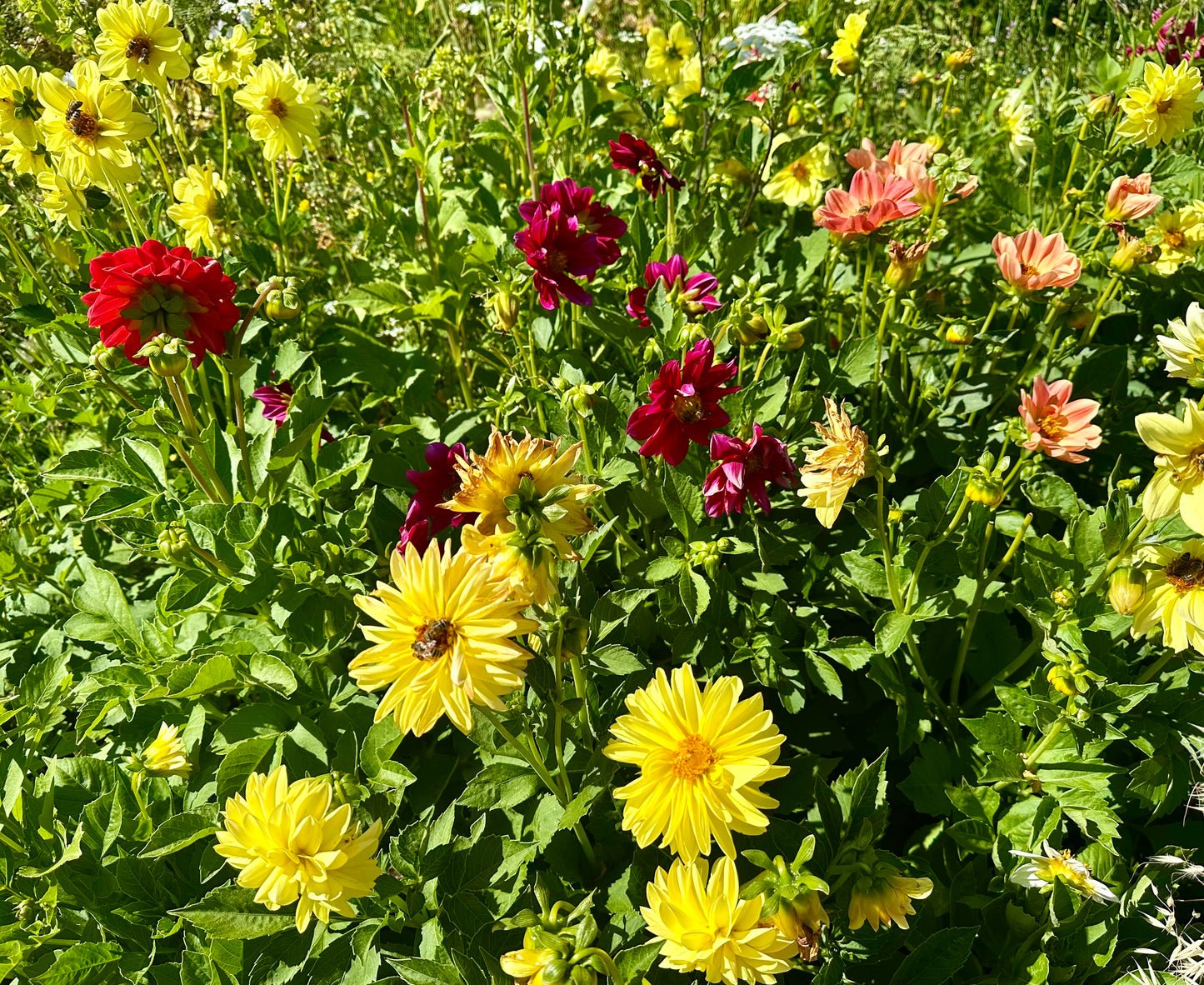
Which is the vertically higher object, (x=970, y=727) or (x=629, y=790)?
(x=629, y=790)

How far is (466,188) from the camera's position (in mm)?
2627

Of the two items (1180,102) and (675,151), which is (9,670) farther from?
(1180,102)

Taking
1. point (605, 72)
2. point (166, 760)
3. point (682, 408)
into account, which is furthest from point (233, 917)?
point (605, 72)

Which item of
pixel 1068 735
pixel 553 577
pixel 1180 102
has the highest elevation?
pixel 1180 102

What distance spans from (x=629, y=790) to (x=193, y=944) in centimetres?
75

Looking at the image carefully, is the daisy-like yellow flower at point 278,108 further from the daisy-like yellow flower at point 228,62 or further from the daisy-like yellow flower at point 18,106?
the daisy-like yellow flower at point 18,106

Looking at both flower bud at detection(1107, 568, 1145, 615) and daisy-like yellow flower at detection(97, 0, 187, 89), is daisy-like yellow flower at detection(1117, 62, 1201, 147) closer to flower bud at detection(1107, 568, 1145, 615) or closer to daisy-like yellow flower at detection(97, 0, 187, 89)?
flower bud at detection(1107, 568, 1145, 615)

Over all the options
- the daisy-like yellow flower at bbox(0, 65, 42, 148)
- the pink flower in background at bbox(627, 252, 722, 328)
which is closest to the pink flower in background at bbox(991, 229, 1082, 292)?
the pink flower in background at bbox(627, 252, 722, 328)

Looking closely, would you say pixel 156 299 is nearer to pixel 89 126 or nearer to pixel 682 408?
pixel 89 126

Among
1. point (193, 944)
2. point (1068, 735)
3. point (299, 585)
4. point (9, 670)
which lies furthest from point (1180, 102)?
point (9, 670)

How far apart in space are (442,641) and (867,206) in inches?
51.6

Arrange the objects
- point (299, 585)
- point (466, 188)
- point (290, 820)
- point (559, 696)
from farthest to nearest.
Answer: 1. point (466, 188)
2. point (299, 585)
3. point (559, 696)
4. point (290, 820)

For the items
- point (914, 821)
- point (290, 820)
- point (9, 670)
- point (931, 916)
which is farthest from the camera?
point (9, 670)

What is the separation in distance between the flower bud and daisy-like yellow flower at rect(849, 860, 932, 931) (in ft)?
1.52
